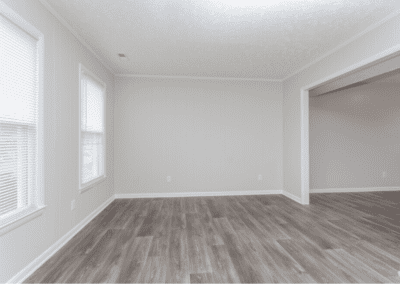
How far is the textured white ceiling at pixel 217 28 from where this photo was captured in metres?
2.31

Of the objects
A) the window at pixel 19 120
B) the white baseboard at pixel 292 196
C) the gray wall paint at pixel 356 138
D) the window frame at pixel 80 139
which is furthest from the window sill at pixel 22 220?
the gray wall paint at pixel 356 138

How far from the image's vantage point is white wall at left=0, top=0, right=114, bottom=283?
6.05 ft

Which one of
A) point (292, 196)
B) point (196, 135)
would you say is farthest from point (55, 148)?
point (292, 196)

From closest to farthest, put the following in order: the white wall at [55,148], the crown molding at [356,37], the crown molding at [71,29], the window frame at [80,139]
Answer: the white wall at [55,148] → the crown molding at [71,29] → the crown molding at [356,37] → the window frame at [80,139]

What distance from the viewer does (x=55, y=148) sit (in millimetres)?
2424

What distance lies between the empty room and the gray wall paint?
35mm

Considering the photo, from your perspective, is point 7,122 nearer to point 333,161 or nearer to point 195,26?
point 195,26

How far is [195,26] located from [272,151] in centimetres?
345

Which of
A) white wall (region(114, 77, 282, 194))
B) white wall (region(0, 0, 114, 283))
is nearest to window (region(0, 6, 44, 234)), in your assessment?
white wall (region(0, 0, 114, 283))

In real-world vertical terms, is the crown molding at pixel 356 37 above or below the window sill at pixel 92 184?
above

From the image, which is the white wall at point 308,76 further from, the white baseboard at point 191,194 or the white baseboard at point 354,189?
Result: the white baseboard at point 354,189

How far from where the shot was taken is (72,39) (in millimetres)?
2830

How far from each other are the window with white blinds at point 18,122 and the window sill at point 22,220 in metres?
0.02

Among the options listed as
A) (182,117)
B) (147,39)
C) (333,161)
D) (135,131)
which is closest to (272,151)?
(333,161)
